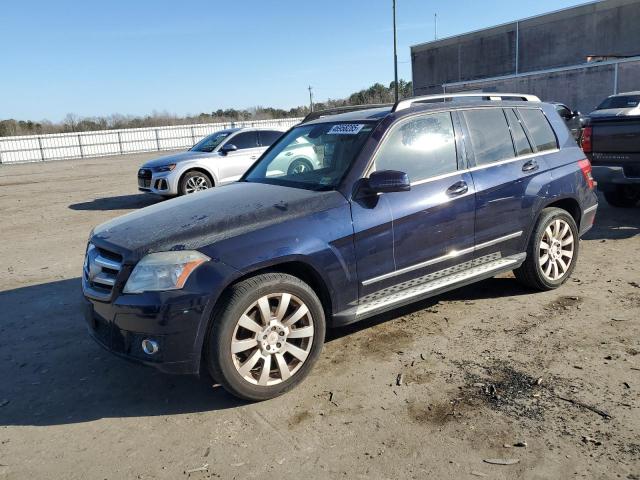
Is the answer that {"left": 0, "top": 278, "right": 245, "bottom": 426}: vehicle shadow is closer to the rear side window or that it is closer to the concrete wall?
the rear side window

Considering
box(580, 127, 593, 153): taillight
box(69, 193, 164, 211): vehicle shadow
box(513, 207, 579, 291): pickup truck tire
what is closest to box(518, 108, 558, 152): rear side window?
box(513, 207, 579, 291): pickup truck tire

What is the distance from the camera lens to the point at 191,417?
3359 mm

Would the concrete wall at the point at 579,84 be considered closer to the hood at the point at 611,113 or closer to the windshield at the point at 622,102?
the windshield at the point at 622,102

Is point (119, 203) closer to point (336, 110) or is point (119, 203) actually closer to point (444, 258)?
point (336, 110)

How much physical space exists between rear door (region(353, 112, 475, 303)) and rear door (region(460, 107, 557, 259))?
16 cm

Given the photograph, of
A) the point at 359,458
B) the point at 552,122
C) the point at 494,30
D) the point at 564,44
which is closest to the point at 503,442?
the point at 359,458

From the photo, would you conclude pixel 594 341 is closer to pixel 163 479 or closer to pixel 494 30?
pixel 163 479

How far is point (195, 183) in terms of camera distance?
1186 cm

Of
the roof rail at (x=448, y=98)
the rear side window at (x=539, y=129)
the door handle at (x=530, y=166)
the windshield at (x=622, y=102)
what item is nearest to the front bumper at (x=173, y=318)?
the roof rail at (x=448, y=98)

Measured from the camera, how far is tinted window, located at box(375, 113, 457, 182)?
4.11 meters

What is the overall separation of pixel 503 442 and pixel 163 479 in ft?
5.97

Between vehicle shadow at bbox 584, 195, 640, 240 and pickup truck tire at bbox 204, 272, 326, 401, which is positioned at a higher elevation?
pickup truck tire at bbox 204, 272, 326, 401

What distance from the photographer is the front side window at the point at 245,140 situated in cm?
1260

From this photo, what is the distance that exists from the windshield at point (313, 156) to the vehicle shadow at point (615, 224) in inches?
173
